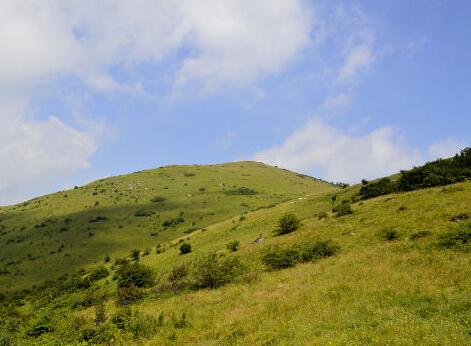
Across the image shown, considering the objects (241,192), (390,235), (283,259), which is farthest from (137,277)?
(241,192)

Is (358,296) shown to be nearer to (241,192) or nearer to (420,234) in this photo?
(420,234)

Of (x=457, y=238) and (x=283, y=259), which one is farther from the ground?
(x=283, y=259)

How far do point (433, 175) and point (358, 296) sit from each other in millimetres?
30095

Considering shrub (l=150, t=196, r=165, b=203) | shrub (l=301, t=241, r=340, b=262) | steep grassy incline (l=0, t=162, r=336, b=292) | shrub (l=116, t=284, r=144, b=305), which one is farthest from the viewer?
shrub (l=150, t=196, r=165, b=203)

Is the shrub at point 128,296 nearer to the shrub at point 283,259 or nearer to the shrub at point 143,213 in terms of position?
the shrub at point 283,259

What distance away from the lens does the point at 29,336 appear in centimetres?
2747

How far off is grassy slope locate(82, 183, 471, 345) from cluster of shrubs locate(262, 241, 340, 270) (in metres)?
1.06

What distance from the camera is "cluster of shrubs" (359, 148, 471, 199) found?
43438 millimetres

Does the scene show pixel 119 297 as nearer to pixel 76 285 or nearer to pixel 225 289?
pixel 225 289

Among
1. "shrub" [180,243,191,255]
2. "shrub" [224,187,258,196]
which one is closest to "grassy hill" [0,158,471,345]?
"shrub" [180,243,191,255]

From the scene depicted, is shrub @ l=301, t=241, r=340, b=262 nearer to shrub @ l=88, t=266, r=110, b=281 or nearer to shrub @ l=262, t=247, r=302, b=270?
shrub @ l=262, t=247, r=302, b=270

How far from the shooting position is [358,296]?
1986 cm

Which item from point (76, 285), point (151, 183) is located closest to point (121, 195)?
point (151, 183)

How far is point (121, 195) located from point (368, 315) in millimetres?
137629
